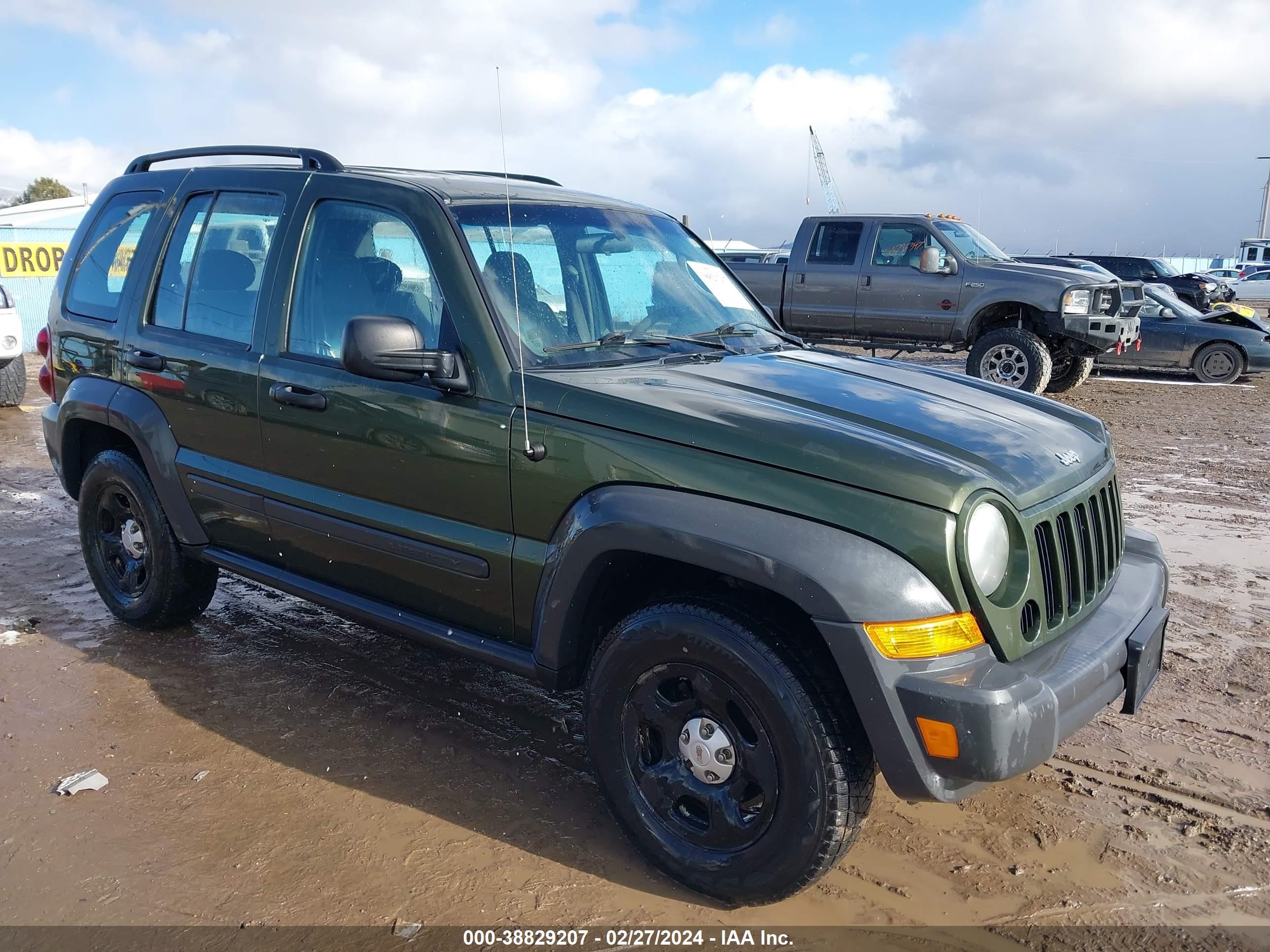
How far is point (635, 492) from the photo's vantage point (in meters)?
2.76

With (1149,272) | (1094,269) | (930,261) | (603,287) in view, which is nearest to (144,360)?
(603,287)

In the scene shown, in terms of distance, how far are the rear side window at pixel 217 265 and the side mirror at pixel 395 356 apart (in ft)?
3.13

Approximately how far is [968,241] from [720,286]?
29.0ft

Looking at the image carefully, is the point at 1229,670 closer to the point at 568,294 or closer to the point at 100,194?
the point at 568,294

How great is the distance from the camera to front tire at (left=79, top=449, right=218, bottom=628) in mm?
4445

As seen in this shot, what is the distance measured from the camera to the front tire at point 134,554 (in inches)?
175

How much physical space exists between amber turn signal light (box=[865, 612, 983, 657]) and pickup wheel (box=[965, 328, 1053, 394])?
9336 mm

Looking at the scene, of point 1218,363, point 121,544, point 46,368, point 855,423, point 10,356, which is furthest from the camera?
point 1218,363

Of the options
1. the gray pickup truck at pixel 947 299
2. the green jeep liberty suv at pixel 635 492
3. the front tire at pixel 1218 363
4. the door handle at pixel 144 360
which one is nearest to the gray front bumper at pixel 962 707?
the green jeep liberty suv at pixel 635 492

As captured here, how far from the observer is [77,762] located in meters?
3.61

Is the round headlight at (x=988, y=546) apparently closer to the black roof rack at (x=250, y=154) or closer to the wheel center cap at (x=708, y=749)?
the wheel center cap at (x=708, y=749)

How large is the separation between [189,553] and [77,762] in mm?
1016

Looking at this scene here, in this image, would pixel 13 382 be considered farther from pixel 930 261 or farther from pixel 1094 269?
pixel 1094 269

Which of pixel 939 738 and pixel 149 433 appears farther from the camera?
pixel 149 433
